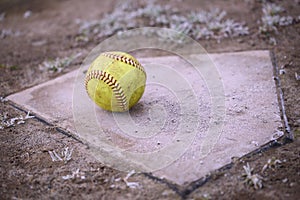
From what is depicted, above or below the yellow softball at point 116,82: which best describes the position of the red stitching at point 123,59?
above

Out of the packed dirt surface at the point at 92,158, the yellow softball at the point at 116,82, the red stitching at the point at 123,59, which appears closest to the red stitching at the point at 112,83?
the yellow softball at the point at 116,82

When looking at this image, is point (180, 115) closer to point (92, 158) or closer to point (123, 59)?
point (123, 59)

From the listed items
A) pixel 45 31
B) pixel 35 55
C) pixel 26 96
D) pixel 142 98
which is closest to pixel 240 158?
pixel 142 98

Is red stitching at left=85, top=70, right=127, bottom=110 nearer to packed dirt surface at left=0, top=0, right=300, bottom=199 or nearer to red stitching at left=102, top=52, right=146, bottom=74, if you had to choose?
red stitching at left=102, top=52, right=146, bottom=74

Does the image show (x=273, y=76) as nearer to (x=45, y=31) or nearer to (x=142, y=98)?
(x=142, y=98)

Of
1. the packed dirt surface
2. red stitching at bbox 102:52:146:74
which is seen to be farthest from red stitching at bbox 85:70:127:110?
the packed dirt surface

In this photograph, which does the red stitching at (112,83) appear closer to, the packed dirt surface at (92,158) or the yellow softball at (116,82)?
the yellow softball at (116,82)
